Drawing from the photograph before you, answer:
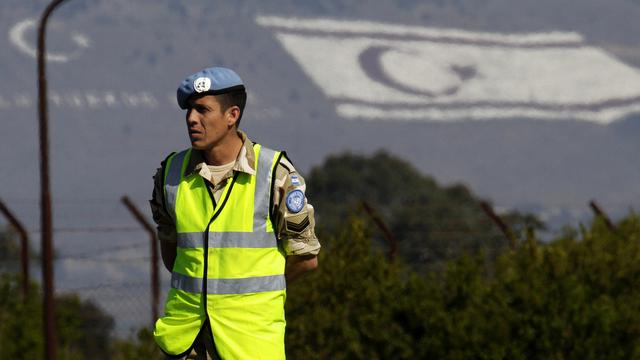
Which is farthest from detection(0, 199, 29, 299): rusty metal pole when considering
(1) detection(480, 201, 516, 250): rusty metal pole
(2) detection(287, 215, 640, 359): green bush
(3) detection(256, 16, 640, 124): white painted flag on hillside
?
(3) detection(256, 16, 640, 124): white painted flag on hillside

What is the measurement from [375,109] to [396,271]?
11971cm

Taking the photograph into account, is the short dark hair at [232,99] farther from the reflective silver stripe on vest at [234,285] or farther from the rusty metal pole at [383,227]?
the rusty metal pole at [383,227]

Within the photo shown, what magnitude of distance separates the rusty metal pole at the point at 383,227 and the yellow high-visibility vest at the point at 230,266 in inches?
420

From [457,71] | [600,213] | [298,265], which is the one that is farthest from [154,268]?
[457,71]

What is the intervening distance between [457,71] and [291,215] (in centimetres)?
12178

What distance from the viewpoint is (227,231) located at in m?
7.15

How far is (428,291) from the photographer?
55.2 ft

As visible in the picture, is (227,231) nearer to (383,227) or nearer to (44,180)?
(383,227)

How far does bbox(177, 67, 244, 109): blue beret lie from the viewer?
7168 millimetres

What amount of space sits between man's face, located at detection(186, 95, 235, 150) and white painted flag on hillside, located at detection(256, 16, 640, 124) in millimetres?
118030

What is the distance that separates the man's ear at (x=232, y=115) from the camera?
23.8 ft

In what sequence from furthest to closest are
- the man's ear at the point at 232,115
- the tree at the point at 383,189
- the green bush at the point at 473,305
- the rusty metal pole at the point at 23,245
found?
the tree at the point at 383,189, the rusty metal pole at the point at 23,245, the green bush at the point at 473,305, the man's ear at the point at 232,115

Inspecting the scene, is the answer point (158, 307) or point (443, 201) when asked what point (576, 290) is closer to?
point (158, 307)

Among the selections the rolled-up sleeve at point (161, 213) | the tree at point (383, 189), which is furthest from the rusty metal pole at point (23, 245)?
the tree at point (383, 189)
